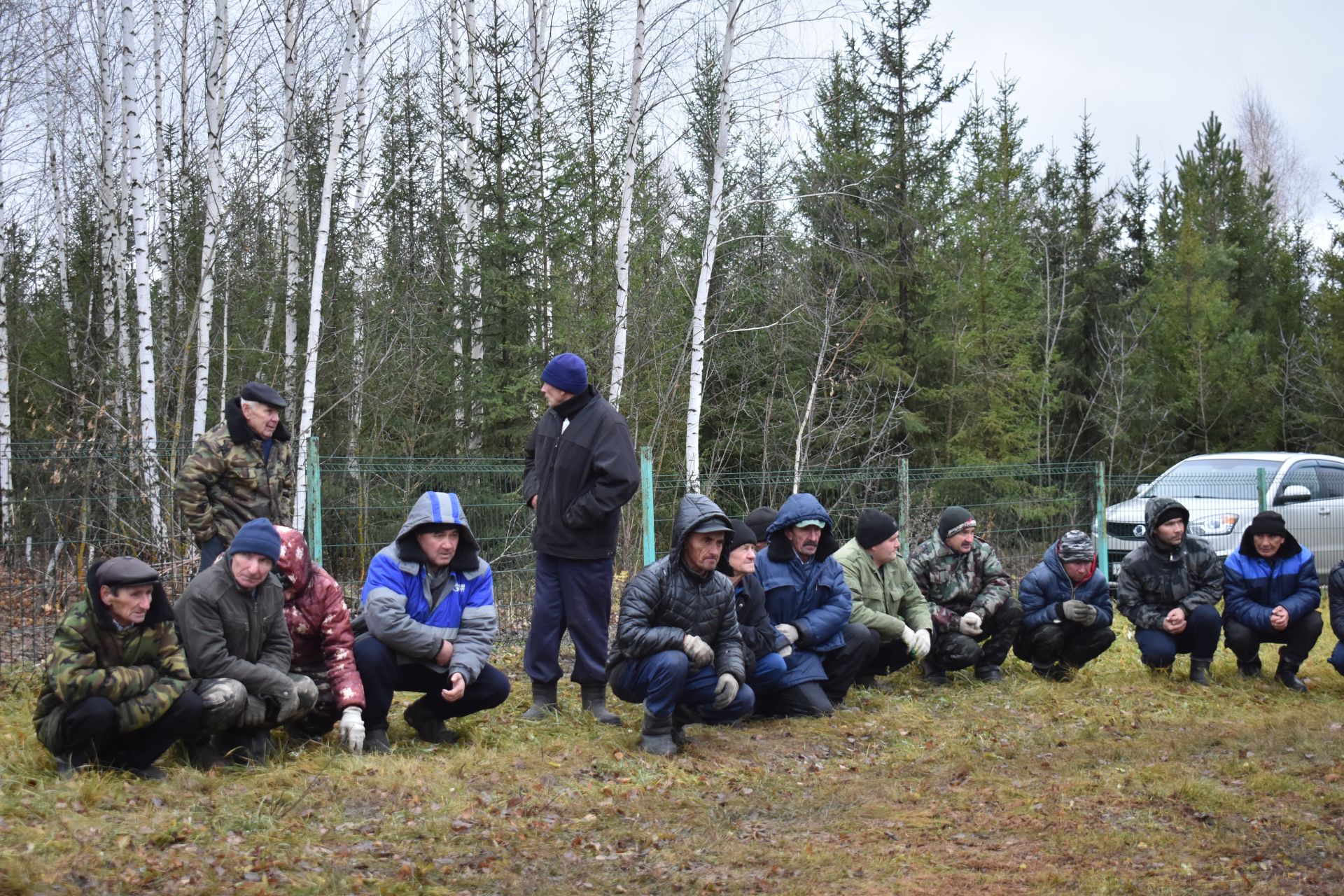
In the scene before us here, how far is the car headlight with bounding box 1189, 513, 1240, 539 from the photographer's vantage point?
12.0 m

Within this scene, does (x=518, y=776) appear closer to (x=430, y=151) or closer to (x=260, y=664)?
(x=260, y=664)

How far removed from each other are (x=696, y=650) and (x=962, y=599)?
8.93ft

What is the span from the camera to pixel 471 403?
41.2ft

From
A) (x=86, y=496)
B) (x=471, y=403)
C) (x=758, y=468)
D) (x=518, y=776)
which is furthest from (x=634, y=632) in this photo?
(x=758, y=468)

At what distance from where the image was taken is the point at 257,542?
16.1 feet

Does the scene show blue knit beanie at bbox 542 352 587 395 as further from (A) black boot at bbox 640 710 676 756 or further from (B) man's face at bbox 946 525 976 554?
(B) man's face at bbox 946 525 976 554

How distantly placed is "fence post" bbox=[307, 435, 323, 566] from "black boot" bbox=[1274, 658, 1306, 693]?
6738mm

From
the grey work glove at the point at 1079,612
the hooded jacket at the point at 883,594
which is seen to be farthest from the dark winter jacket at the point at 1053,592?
the hooded jacket at the point at 883,594

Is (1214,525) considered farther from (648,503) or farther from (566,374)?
(566,374)

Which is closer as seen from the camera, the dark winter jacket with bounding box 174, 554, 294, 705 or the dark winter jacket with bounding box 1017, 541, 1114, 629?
the dark winter jacket with bounding box 174, 554, 294, 705

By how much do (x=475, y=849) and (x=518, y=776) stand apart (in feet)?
2.95

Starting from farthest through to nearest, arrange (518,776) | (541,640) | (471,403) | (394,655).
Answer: (471,403) < (541,640) < (394,655) < (518,776)

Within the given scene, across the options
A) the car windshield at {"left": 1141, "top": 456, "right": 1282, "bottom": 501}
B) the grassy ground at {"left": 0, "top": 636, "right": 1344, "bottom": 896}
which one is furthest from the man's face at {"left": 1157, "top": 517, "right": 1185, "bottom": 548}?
the car windshield at {"left": 1141, "top": 456, "right": 1282, "bottom": 501}

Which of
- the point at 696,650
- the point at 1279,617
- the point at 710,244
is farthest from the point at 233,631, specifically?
the point at 710,244
